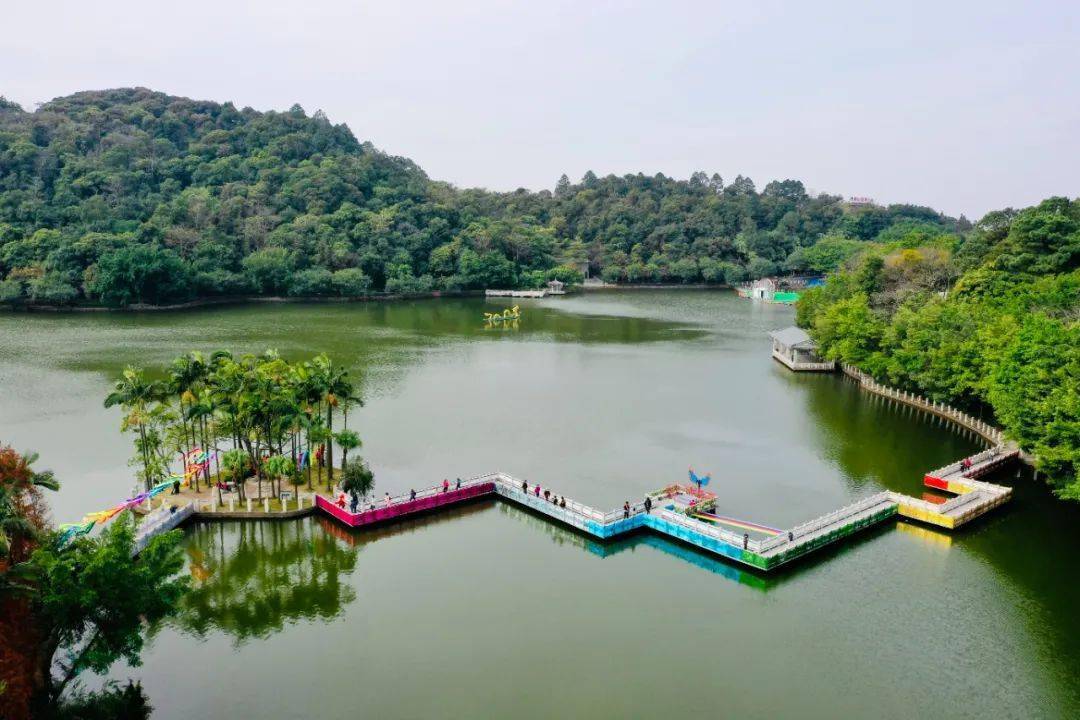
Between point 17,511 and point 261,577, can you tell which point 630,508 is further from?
point 17,511

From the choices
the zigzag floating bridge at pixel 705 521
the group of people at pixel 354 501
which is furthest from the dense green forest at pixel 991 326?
the group of people at pixel 354 501

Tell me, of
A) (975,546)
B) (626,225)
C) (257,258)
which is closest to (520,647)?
(975,546)

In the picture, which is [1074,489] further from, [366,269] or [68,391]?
[366,269]

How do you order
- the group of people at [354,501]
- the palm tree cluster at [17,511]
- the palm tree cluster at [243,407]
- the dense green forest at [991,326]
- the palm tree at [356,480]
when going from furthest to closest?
1. the dense green forest at [991,326]
2. the palm tree at [356,480]
3. the palm tree cluster at [243,407]
4. the group of people at [354,501]
5. the palm tree cluster at [17,511]

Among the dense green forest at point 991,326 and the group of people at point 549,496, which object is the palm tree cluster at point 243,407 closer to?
the group of people at point 549,496

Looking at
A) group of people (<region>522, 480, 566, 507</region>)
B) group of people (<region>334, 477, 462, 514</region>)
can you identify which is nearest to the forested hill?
group of people (<region>334, 477, 462, 514</region>)

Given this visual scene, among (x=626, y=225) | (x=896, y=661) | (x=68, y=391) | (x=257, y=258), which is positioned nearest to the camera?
(x=896, y=661)
